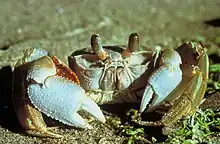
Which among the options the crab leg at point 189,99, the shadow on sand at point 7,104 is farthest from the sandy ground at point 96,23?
the crab leg at point 189,99

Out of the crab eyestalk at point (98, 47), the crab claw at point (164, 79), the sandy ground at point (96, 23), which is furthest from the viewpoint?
the sandy ground at point (96, 23)

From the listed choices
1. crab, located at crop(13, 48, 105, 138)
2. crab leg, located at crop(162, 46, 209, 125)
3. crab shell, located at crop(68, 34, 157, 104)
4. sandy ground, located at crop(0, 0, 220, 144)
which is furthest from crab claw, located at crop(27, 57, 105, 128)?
sandy ground, located at crop(0, 0, 220, 144)

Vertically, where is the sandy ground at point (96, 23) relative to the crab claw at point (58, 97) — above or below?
above

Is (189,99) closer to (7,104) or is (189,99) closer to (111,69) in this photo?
(111,69)

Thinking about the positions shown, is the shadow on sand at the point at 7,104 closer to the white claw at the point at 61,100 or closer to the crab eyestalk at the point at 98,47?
the white claw at the point at 61,100

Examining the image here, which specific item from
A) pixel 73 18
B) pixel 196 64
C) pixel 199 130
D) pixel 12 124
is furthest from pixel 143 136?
pixel 73 18

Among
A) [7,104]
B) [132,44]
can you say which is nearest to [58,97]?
[132,44]

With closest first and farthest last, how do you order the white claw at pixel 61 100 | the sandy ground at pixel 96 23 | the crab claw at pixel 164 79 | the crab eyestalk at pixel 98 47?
the white claw at pixel 61 100, the crab claw at pixel 164 79, the crab eyestalk at pixel 98 47, the sandy ground at pixel 96 23

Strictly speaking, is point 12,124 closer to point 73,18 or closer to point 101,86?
point 101,86
